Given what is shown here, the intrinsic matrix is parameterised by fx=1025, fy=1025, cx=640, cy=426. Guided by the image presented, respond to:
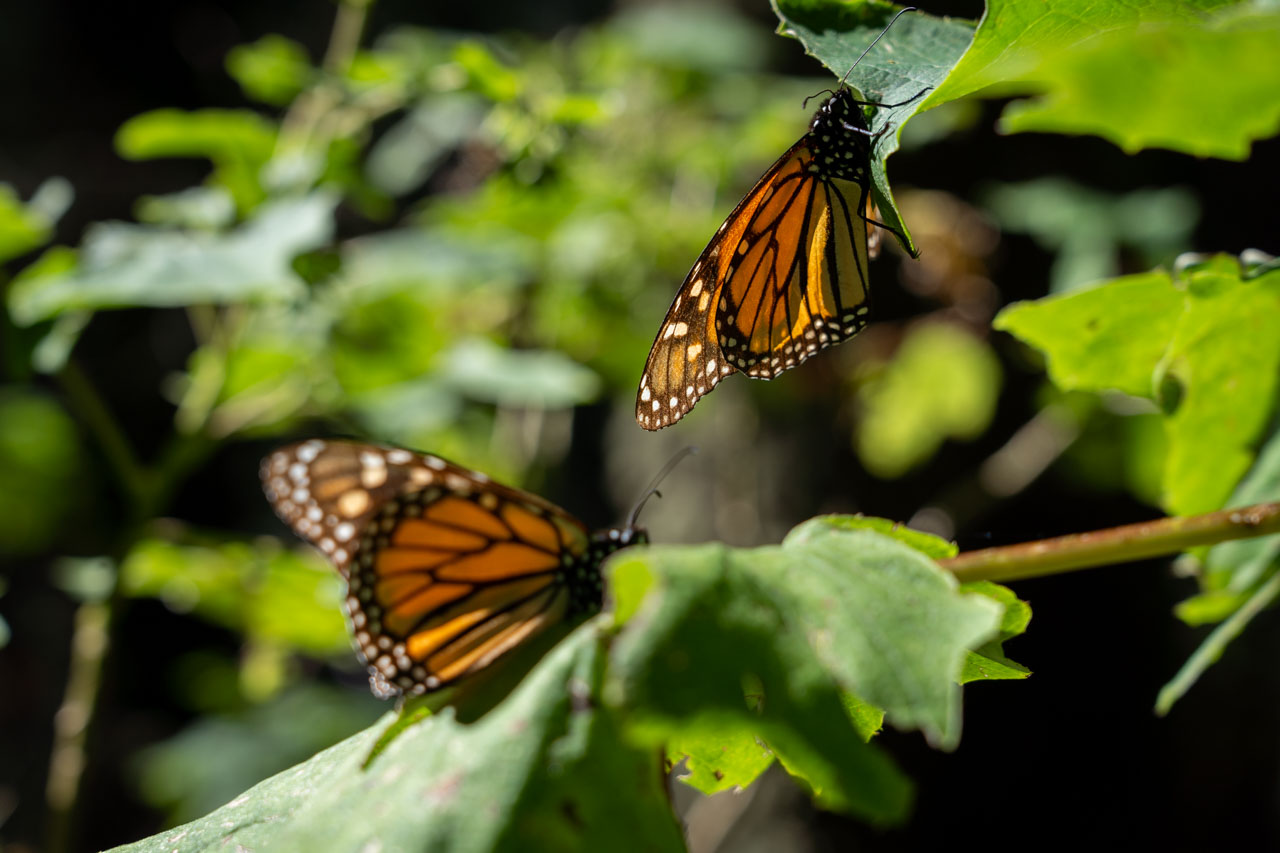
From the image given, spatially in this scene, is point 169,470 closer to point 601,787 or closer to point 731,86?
point 601,787

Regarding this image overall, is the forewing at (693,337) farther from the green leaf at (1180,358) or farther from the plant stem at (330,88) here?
the plant stem at (330,88)

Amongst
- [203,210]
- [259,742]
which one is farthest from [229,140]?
[259,742]

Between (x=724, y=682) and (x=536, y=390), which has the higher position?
(x=724, y=682)

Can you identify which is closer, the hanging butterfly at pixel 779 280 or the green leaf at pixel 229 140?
the hanging butterfly at pixel 779 280

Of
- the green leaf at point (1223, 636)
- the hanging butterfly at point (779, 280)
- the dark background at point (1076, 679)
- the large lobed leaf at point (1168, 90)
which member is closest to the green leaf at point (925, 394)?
the dark background at point (1076, 679)

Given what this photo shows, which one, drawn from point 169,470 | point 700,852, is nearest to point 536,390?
point 169,470

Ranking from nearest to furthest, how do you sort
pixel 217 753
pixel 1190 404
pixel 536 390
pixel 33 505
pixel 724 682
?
pixel 724 682
pixel 1190 404
pixel 536 390
pixel 217 753
pixel 33 505

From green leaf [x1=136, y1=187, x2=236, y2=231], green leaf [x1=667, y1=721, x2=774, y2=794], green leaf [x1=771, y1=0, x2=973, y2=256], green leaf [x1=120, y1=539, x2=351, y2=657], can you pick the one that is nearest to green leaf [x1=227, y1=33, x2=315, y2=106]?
green leaf [x1=136, y1=187, x2=236, y2=231]
